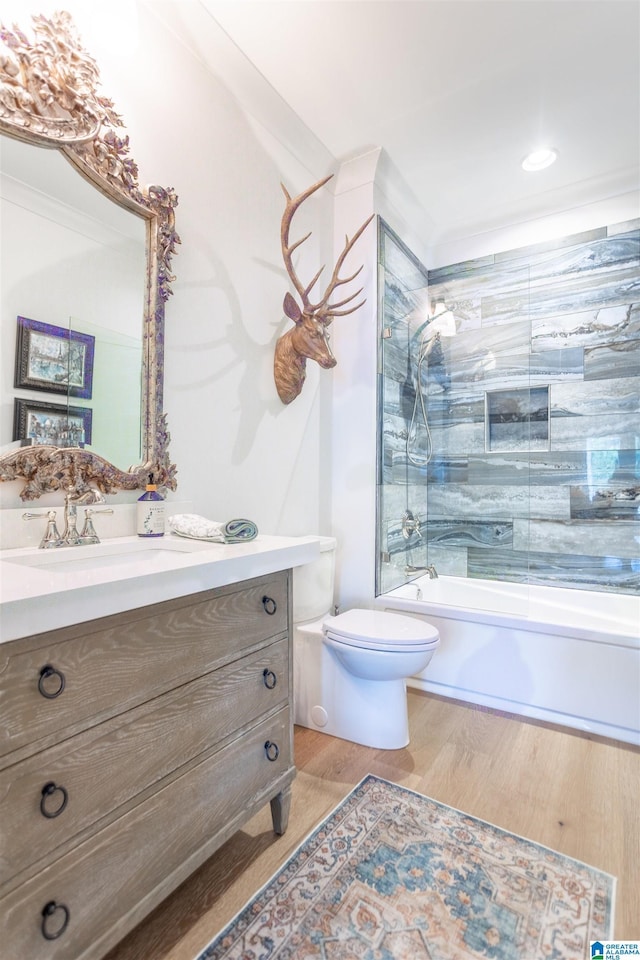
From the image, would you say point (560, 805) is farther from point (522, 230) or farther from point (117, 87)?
point (522, 230)

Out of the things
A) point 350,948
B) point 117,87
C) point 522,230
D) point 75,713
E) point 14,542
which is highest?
point 522,230

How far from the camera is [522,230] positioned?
10.3 ft

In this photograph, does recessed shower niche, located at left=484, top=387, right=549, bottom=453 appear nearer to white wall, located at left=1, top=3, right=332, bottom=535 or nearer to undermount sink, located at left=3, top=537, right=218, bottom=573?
white wall, located at left=1, top=3, right=332, bottom=535

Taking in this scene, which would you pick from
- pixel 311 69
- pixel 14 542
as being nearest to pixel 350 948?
pixel 14 542

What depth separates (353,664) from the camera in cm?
198

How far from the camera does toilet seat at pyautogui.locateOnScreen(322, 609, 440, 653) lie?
189 cm

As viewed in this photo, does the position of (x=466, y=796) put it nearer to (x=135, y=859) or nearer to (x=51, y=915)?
(x=135, y=859)

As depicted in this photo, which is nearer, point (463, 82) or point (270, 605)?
point (270, 605)

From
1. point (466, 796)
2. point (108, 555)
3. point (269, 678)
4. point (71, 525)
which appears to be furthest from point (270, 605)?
point (466, 796)

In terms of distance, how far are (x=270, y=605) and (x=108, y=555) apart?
483mm

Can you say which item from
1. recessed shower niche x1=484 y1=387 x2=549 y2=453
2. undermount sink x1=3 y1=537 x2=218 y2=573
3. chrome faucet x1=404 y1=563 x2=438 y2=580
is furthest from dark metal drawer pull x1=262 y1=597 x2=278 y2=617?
recessed shower niche x1=484 y1=387 x2=549 y2=453

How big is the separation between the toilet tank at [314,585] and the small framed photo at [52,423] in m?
1.14

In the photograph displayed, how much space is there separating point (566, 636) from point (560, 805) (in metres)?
0.73

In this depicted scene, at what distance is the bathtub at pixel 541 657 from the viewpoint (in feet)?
6.82
